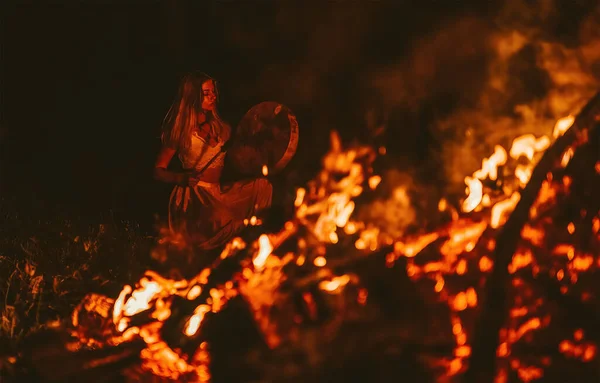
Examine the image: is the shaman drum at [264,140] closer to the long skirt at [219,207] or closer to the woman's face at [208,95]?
the long skirt at [219,207]

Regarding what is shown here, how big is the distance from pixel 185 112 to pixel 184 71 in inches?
13.4

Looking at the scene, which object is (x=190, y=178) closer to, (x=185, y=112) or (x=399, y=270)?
(x=185, y=112)

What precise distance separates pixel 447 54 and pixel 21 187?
12.3 feet

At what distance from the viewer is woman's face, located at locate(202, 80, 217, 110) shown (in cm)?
523

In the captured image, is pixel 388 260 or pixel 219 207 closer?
pixel 388 260

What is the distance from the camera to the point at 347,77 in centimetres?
506

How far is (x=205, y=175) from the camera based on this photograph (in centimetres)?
525

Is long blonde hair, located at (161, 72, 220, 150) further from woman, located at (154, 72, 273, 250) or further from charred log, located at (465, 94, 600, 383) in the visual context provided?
charred log, located at (465, 94, 600, 383)

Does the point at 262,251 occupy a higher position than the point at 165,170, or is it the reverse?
the point at 165,170

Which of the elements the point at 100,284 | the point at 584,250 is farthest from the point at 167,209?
the point at 584,250

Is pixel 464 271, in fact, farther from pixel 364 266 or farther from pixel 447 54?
pixel 447 54

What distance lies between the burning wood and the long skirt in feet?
0.79

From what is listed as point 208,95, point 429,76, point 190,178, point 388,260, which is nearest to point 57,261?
point 190,178

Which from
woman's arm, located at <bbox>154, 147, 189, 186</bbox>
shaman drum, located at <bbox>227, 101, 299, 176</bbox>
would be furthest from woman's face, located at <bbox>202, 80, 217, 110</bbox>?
woman's arm, located at <bbox>154, 147, 189, 186</bbox>
